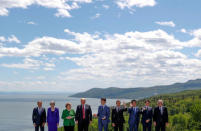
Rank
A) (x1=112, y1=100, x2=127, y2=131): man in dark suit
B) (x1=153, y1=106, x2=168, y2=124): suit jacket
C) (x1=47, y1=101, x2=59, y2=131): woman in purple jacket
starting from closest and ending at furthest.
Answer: (x1=47, y1=101, x2=59, y2=131): woman in purple jacket < (x1=112, y1=100, x2=127, y2=131): man in dark suit < (x1=153, y1=106, x2=168, y2=124): suit jacket

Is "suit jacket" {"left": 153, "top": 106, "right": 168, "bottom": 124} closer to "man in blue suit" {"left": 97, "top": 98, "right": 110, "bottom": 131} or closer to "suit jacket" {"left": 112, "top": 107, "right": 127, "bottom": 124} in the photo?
"suit jacket" {"left": 112, "top": 107, "right": 127, "bottom": 124}

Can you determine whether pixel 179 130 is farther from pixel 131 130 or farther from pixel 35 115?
pixel 35 115

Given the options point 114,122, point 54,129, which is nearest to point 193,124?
point 114,122

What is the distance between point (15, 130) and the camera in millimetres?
151625

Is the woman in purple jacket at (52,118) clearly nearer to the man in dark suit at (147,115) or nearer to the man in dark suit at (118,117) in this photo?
the man in dark suit at (118,117)

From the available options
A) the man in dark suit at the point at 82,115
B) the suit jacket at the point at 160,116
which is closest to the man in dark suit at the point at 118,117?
the man in dark suit at the point at 82,115

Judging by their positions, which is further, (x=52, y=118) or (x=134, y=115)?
(x=134, y=115)

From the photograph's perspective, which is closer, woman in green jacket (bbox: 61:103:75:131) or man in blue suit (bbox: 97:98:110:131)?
woman in green jacket (bbox: 61:103:75:131)

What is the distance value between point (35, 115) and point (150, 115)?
8045 mm

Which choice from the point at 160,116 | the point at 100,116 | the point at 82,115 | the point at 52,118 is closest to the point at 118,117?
the point at 100,116

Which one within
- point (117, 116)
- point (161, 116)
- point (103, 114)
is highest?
point (103, 114)

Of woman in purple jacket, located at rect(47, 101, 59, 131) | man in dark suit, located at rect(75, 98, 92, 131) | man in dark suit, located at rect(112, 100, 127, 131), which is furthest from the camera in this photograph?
man in dark suit, located at rect(112, 100, 127, 131)

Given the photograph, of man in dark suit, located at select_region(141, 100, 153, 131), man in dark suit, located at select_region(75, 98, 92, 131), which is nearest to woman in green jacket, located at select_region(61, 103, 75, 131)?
man in dark suit, located at select_region(75, 98, 92, 131)

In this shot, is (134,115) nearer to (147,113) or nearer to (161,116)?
(147,113)
